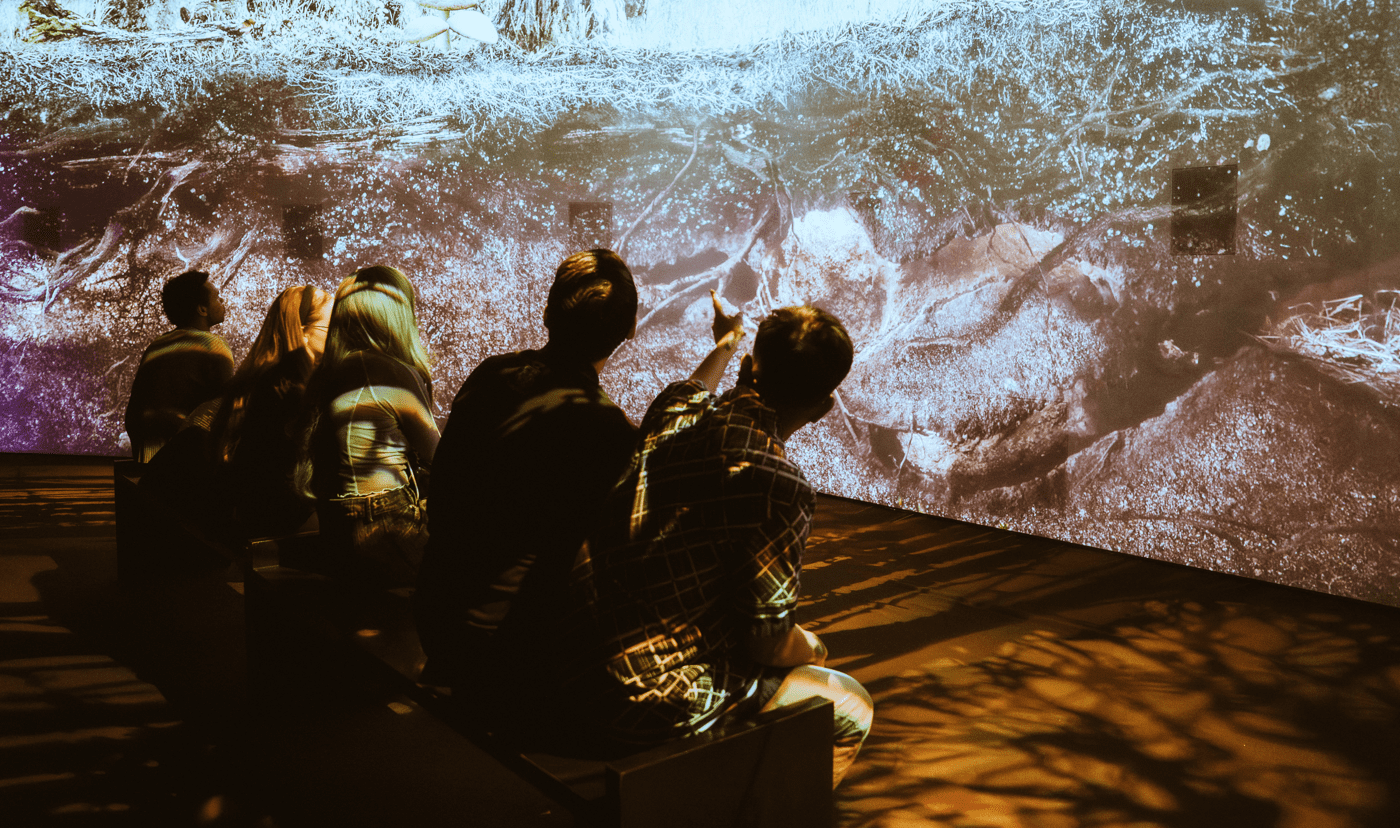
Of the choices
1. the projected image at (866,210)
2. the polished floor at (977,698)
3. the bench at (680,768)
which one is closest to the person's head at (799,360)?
the bench at (680,768)

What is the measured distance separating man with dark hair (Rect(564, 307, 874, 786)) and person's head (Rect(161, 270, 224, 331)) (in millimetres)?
3187

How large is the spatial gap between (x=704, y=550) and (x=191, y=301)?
337cm

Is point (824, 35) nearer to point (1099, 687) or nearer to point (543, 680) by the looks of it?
point (1099, 687)

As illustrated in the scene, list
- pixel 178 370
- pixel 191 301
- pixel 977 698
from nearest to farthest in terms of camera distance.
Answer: pixel 977 698, pixel 178 370, pixel 191 301

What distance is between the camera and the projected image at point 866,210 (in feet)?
13.6

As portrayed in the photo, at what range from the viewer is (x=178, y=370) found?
3.86 m

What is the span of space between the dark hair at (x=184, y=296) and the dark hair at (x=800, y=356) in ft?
10.8

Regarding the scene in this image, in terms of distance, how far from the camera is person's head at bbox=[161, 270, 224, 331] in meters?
3.95

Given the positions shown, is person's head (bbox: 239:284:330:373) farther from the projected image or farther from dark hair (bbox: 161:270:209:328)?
the projected image

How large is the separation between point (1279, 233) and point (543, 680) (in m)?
4.06

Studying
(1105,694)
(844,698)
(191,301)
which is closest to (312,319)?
(191,301)

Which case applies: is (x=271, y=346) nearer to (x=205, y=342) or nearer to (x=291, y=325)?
(x=291, y=325)

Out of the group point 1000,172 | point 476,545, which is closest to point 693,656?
point 476,545

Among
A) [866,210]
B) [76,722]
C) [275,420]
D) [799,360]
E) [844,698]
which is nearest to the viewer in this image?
[799,360]
